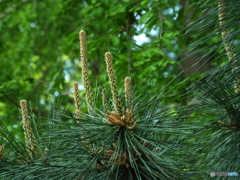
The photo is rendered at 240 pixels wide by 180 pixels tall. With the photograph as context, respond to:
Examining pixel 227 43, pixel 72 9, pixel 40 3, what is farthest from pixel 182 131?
pixel 40 3

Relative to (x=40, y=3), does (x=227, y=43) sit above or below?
below

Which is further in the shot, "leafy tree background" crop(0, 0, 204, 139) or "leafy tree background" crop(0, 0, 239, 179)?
"leafy tree background" crop(0, 0, 204, 139)

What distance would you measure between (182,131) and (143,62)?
228 centimetres

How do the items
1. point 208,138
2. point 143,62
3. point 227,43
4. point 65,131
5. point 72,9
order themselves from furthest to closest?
1. point 72,9
2. point 143,62
3. point 208,138
4. point 227,43
5. point 65,131

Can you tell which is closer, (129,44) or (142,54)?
(142,54)

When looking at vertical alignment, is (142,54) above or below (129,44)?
below

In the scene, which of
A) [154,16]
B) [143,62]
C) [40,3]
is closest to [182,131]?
[143,62]

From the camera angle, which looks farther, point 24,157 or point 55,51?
point 55,51

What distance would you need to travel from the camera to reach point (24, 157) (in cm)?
147

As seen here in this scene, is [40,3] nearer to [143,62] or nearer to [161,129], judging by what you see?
[143,62]

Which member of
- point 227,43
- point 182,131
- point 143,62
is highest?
point 143,62

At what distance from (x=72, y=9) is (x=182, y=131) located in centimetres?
326

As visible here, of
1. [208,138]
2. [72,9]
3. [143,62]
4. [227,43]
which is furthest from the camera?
[72,9]

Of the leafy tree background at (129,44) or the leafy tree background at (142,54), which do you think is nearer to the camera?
the leafy tree background at (142,54)
